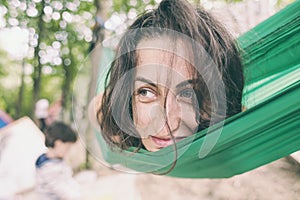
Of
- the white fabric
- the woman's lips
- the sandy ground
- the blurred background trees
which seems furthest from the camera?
the blurred background trees

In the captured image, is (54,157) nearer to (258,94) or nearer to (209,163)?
(209,163)

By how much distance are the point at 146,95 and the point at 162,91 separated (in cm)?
5

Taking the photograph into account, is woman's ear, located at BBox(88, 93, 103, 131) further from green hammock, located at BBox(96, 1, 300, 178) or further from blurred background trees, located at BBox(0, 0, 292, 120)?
blurred background trees, located at BBox(0, 0, 292, 120)

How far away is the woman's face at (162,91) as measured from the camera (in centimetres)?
108

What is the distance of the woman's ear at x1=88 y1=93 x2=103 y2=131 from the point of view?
1399mm

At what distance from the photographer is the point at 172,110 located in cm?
109

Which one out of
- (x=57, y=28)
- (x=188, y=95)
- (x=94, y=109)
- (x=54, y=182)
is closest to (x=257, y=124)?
(x=188, y=95)

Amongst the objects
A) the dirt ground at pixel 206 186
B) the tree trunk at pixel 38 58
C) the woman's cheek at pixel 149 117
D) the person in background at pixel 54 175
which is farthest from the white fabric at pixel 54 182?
the tree trunk at pixel 38 58

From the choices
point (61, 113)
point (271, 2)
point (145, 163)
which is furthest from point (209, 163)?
point (61, 113)

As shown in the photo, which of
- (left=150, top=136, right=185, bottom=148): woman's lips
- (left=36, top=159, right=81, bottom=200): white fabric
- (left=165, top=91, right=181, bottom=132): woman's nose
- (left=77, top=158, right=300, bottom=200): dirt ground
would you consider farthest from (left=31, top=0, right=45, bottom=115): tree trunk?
(left=165, top=91, right=181, bottom=132): woman's nose

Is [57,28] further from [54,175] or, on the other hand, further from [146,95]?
[146,95]

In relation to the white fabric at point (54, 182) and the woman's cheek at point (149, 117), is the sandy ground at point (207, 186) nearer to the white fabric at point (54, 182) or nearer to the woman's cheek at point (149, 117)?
the white fabric at point (54, 182)

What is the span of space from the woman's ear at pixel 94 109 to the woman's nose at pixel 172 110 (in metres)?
0.35

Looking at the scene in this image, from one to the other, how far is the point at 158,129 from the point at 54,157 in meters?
0.84
